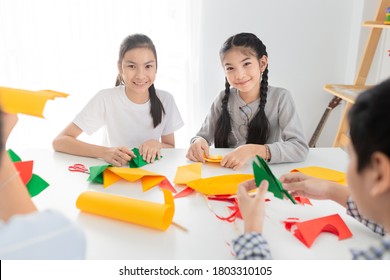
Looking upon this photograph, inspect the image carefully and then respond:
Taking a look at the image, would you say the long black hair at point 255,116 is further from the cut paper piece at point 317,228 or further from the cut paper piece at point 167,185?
the cut paper piece at point 317,228

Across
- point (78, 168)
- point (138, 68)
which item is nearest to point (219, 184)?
point (78, 168)

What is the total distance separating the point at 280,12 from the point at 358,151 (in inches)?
86.7

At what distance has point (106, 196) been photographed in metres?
1.07

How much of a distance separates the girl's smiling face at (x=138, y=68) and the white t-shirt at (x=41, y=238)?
1.10m

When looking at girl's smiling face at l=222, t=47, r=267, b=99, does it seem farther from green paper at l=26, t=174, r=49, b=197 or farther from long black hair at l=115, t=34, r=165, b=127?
green paper at l=26, t=174, r=49, b=197

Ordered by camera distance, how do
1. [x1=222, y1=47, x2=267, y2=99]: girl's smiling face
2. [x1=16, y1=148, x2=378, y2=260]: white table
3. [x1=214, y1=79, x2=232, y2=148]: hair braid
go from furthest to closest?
[x1=214, y1=79, x2=232, y2=148]: hair braid, [x1=222, y1=47, x2=267, y2=99]: girl's smiling face, [x1=16, y1=148, x2=378, y2=260]: white table

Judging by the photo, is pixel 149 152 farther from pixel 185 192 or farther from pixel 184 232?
pixel 184 232

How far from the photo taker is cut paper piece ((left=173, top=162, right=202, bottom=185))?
1.26 meters

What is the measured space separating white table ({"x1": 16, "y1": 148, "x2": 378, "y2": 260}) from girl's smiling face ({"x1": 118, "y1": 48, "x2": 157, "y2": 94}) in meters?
0.58

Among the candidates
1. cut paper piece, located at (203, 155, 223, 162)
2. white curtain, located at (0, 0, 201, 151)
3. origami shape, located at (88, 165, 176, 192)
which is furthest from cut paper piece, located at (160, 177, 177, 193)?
white curtain, located at (0, 0, 201, 151)

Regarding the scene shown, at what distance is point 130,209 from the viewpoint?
1.01 meters
